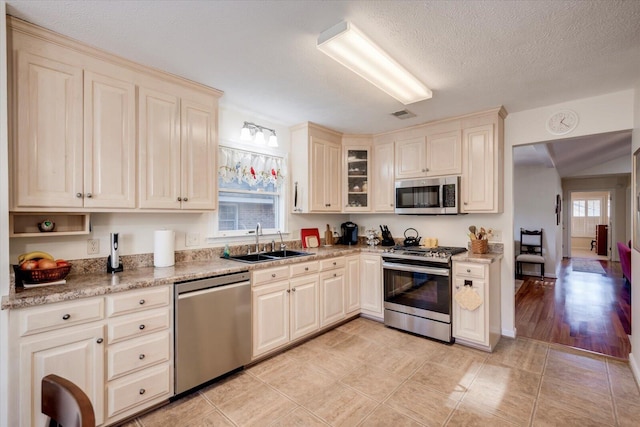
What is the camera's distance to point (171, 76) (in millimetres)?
2348

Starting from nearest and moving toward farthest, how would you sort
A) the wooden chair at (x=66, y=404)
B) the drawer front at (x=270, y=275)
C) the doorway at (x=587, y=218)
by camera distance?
1. the wooden chair at (x=66, y=404)
2. the drawer front at (x=270, y=275)
3. the doorway at (x=587, y=218)

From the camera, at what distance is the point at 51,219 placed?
2.06 m

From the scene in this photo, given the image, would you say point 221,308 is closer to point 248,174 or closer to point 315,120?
point 248,174

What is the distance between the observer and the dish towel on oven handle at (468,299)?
2886 mm

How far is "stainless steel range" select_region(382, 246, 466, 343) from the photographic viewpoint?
307cm

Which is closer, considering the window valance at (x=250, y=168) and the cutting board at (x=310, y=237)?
the window valance at (x=250, y=168)

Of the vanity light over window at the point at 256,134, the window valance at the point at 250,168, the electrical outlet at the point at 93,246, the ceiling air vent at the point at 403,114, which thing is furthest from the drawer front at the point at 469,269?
the electrical outlet at the point at 93,246

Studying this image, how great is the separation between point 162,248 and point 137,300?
23.1 inches

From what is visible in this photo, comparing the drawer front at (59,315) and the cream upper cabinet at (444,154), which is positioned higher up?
the cream upper cabinet at (444,154)

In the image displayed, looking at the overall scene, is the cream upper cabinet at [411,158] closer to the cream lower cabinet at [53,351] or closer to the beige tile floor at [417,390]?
the beige tile floor at [417,390]

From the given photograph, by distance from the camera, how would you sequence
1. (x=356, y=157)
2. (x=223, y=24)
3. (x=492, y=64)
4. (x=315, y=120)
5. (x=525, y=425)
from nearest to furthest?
(x=223, y=24), (x=525, y=425), (x=492, y=64), (x=315, y=120), (x=356, y=157)

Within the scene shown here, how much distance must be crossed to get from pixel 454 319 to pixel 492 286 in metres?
0.51

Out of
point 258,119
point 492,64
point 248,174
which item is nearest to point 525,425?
point 492,64

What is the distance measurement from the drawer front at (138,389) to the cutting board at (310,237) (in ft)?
6.89
